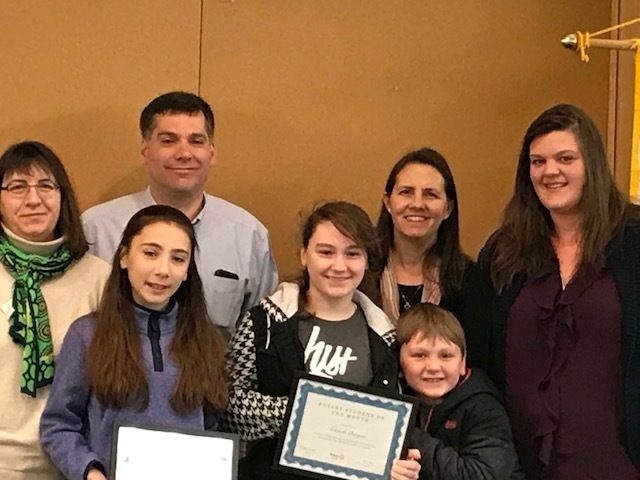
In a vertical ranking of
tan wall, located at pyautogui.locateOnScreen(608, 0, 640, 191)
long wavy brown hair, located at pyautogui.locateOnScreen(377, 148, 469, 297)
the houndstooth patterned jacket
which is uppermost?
tan wall, located at pyautogui.locateOnScreen(608, 0, 640, 191)

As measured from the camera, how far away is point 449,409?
2361mm

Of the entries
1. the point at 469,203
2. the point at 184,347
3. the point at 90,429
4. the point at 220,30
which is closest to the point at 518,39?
the point at 469,203

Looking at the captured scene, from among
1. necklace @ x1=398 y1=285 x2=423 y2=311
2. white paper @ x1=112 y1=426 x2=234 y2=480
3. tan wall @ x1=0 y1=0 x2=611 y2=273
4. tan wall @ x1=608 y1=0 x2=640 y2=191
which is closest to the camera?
white paper @ x1=112 y1=426 x2=234 y2=480

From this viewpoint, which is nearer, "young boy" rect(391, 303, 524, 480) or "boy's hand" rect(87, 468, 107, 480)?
Result: "boy's hand" rect(87, 468, 107, 480)

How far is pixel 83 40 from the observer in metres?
3.19

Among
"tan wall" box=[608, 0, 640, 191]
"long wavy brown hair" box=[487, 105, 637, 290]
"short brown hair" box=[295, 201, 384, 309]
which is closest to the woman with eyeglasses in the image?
"short brown hair" box=[295, 201, 384, 309]

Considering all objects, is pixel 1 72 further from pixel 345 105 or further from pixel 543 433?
pixel 543 433

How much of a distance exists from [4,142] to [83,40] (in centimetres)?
46

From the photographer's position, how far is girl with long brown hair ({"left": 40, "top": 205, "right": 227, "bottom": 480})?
7.18 ft

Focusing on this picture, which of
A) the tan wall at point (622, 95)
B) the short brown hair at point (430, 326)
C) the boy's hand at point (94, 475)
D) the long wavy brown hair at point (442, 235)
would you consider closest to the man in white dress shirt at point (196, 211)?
the long wavy brown hair at point (442, 235)

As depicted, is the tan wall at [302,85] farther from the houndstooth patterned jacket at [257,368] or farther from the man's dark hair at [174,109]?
the houndstooth patterned jacket at [257,368]

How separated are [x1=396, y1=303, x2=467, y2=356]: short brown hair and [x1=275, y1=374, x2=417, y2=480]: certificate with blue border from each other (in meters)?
0.25

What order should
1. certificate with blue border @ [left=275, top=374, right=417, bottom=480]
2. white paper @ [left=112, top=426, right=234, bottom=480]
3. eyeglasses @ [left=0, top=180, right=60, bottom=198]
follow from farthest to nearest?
eyeglasses @ [left=0, top=180, right=60, bottom=198], certificate with blue border @ [left=275, top=374, right=417, bottom=480], white paper @ [left=112, top=426, right=234, bottom=480]

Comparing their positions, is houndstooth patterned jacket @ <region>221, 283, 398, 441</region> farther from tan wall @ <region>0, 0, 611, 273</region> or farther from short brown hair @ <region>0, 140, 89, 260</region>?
tan wall @ <region>0, 0, 611, 273</region>
